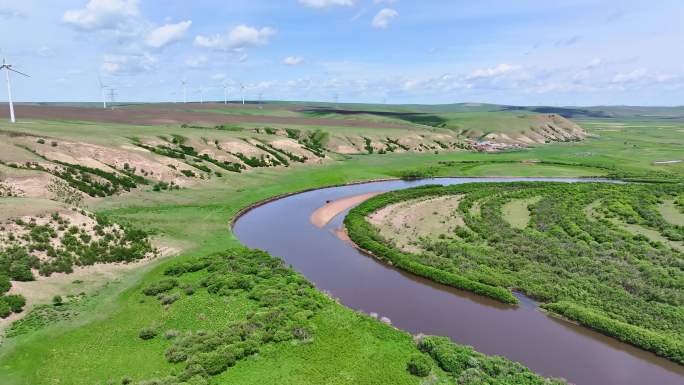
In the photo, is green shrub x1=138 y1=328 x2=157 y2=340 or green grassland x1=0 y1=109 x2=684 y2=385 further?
green shrub x1=138 y1=328 x2=157 y2=340

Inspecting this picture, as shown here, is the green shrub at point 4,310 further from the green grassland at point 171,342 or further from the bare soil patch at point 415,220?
the bare soil patch at point 415,220

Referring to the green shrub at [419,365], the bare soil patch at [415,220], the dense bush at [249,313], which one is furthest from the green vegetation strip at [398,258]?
the green shrub at [419,365]

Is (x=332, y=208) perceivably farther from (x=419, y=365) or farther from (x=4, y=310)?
(x=4, y=310)

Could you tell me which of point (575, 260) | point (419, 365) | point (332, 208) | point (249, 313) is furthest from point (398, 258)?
point (332, 208)

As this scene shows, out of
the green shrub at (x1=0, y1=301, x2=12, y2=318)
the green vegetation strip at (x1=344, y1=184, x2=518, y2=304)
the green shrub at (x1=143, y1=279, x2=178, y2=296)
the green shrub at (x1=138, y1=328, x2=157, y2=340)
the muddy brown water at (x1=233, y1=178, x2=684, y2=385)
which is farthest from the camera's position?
the green vegetation strip at (x1=344, y1=184, x2=518, y2=304)

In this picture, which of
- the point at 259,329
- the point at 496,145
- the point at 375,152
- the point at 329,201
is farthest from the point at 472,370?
the point at 496,145

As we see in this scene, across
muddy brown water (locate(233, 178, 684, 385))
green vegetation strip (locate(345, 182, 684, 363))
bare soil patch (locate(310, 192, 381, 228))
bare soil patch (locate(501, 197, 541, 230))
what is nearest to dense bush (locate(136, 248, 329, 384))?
muddy brown water (locate(233, 178, 684, 385))

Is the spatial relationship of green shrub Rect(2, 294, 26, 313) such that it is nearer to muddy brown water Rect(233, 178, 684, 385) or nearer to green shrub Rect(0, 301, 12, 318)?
green shrub Rect(0, 301, 12, 318)

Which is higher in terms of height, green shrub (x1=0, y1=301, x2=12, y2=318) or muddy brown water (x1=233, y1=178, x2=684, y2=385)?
green shrub (x1=0, y1=301, x2=12, y2=318)

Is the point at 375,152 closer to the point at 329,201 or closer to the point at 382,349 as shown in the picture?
the point at 329,201
